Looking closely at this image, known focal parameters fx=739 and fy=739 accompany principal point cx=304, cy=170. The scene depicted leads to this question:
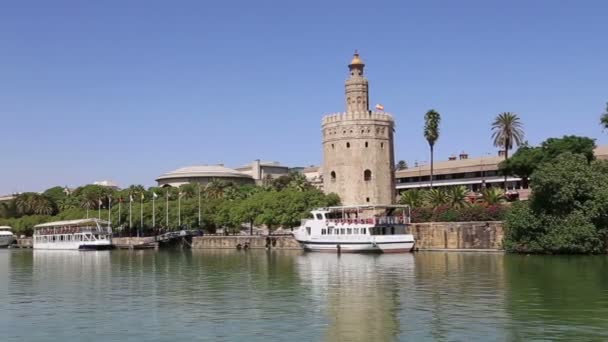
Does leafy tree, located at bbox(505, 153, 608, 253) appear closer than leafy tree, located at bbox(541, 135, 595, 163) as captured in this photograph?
Yes

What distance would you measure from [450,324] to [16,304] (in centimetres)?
1818

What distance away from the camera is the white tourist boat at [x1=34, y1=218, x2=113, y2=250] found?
275ft

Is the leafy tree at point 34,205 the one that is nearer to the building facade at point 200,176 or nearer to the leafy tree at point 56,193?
the leafy tree at point 56,193

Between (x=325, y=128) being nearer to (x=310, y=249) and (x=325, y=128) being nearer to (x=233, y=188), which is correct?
(x=310, y=249)

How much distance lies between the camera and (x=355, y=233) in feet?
204

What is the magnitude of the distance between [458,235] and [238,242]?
88.0ft

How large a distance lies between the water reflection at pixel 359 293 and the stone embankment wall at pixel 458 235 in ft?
23.3

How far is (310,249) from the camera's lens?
6569 centimetres

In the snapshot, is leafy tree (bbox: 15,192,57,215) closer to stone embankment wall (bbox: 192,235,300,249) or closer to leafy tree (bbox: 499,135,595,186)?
stone embankment wall (bbox: 192,235,300,249)

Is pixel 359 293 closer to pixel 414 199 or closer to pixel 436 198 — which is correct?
pixel 436 198

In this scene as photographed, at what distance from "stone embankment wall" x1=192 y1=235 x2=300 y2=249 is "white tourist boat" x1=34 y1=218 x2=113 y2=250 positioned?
10.8 meters

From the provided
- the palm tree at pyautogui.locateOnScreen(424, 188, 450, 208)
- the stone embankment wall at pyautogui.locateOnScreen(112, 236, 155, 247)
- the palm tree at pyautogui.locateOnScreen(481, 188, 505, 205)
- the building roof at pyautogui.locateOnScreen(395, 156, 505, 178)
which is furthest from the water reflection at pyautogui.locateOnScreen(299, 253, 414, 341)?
the building roof at pyautogui.locateOnScreen(395, 156, 505, 178)

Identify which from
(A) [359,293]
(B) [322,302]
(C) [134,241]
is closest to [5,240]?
(C) [134,241]

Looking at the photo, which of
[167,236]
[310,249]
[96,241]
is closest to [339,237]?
[310,249]
